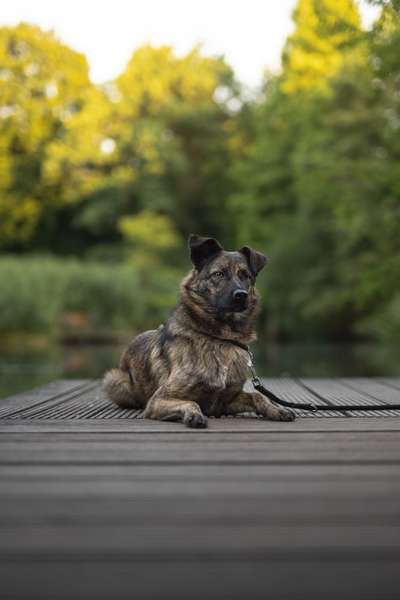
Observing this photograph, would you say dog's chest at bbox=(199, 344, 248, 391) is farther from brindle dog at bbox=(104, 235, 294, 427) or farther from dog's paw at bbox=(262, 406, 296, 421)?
dog's paw at bbox=(262, 406, 296, 421)

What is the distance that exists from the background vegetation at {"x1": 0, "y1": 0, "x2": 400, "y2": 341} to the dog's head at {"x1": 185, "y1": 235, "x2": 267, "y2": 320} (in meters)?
10.9

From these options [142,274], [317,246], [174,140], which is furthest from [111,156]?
[317,246]

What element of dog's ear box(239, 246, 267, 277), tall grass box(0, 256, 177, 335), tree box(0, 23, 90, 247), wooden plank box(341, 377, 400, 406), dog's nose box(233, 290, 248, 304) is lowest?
tall grass box(0, 256, 177, 335)

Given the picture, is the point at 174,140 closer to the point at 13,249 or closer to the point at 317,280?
the point at 13,249

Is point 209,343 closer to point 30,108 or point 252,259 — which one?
point 252,259

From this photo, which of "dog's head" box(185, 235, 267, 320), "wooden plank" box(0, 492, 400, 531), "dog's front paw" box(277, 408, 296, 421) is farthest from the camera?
"dog's head" box(185, 235, 267, 320)

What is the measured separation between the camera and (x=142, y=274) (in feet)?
126

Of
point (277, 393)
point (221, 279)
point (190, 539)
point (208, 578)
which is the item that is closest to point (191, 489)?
point (190, 539)

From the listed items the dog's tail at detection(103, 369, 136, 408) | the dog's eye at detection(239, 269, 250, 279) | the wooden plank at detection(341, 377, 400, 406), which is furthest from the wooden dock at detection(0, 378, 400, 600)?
the wooden plank at detection(341, 377, 400, 406)

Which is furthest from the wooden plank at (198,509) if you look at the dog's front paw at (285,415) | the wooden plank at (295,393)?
the wooden plank at (295,393)

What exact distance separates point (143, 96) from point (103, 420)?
39.8m

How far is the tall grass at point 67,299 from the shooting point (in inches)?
1088

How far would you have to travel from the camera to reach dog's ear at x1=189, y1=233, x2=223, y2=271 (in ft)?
18.6

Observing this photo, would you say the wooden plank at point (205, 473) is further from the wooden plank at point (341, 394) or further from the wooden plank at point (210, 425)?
the wooden plank at point (341, 394)
